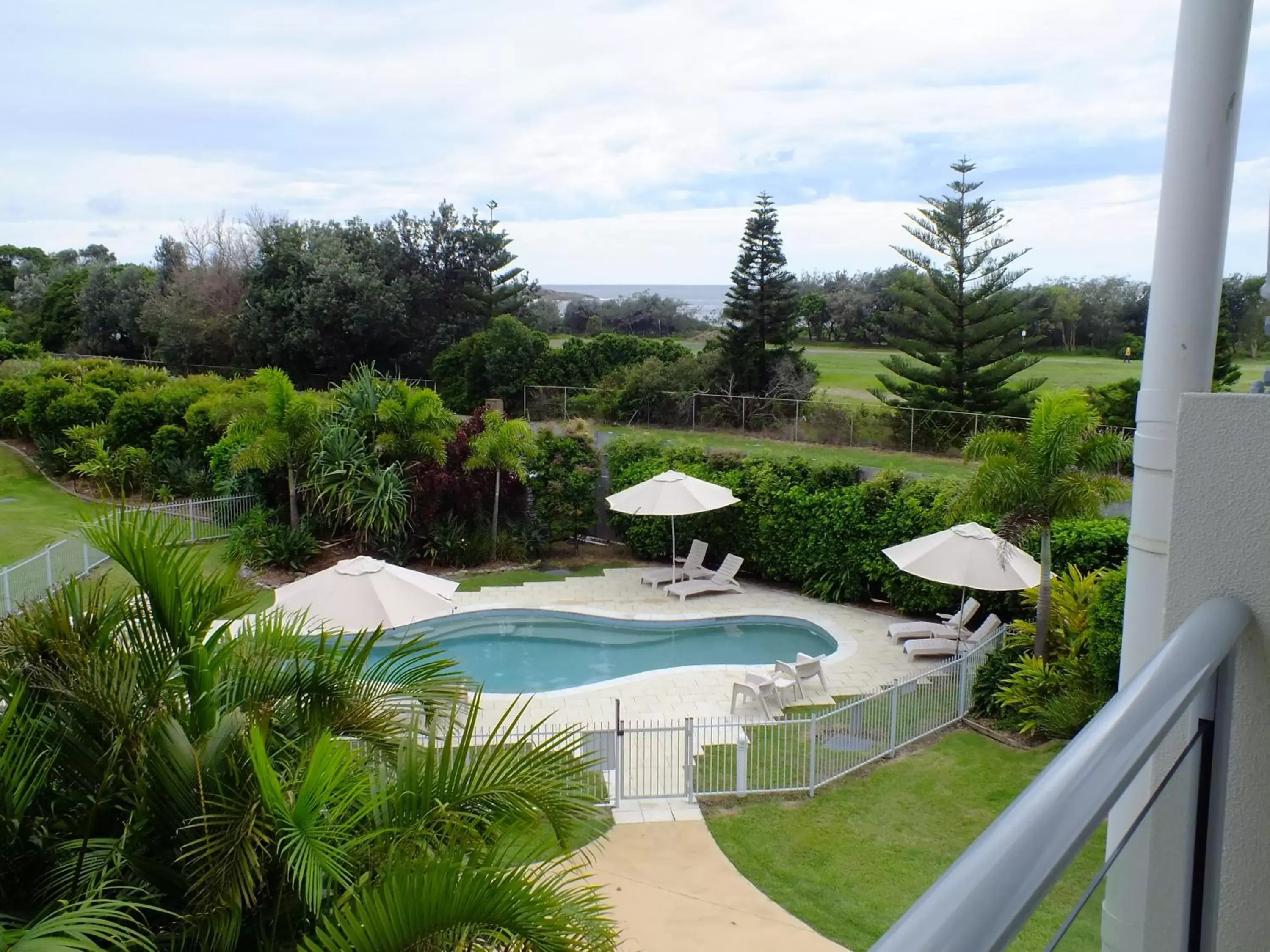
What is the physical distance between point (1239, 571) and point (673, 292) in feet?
251

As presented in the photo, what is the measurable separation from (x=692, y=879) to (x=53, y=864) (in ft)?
17.6

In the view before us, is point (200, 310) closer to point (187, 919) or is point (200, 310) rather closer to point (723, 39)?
point (723, 39)

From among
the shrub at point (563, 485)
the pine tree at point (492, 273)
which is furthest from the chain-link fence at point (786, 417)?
the pine tree at point (492, 273)

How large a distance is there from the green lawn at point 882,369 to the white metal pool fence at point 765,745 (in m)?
24.0

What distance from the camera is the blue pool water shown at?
47.0ft

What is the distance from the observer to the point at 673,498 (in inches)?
647

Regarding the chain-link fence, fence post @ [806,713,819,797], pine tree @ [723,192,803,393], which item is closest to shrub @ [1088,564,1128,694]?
fence post @ [806,713,819,797]

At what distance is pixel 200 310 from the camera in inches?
1574

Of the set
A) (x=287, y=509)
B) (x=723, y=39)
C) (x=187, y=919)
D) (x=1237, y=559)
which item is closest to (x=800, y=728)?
(x=187, y=919)

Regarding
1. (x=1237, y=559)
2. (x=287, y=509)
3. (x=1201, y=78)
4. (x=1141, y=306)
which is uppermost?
(x=1141, y=306)

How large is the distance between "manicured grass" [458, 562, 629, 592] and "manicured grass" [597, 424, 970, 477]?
3055 mm

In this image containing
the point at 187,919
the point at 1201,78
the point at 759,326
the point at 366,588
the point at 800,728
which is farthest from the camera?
the point at 759,326

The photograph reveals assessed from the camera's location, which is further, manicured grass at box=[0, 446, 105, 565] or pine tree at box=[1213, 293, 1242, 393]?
pine tree at box=[1213, 293, 1242, 393]

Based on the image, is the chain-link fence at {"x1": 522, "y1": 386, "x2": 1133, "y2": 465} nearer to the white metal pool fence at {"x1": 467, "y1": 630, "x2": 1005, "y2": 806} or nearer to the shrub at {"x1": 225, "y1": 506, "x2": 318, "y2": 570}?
the white metal pool fence at {"x1": 467, "y1": 630, "x2": 1005, "y2": 806}
